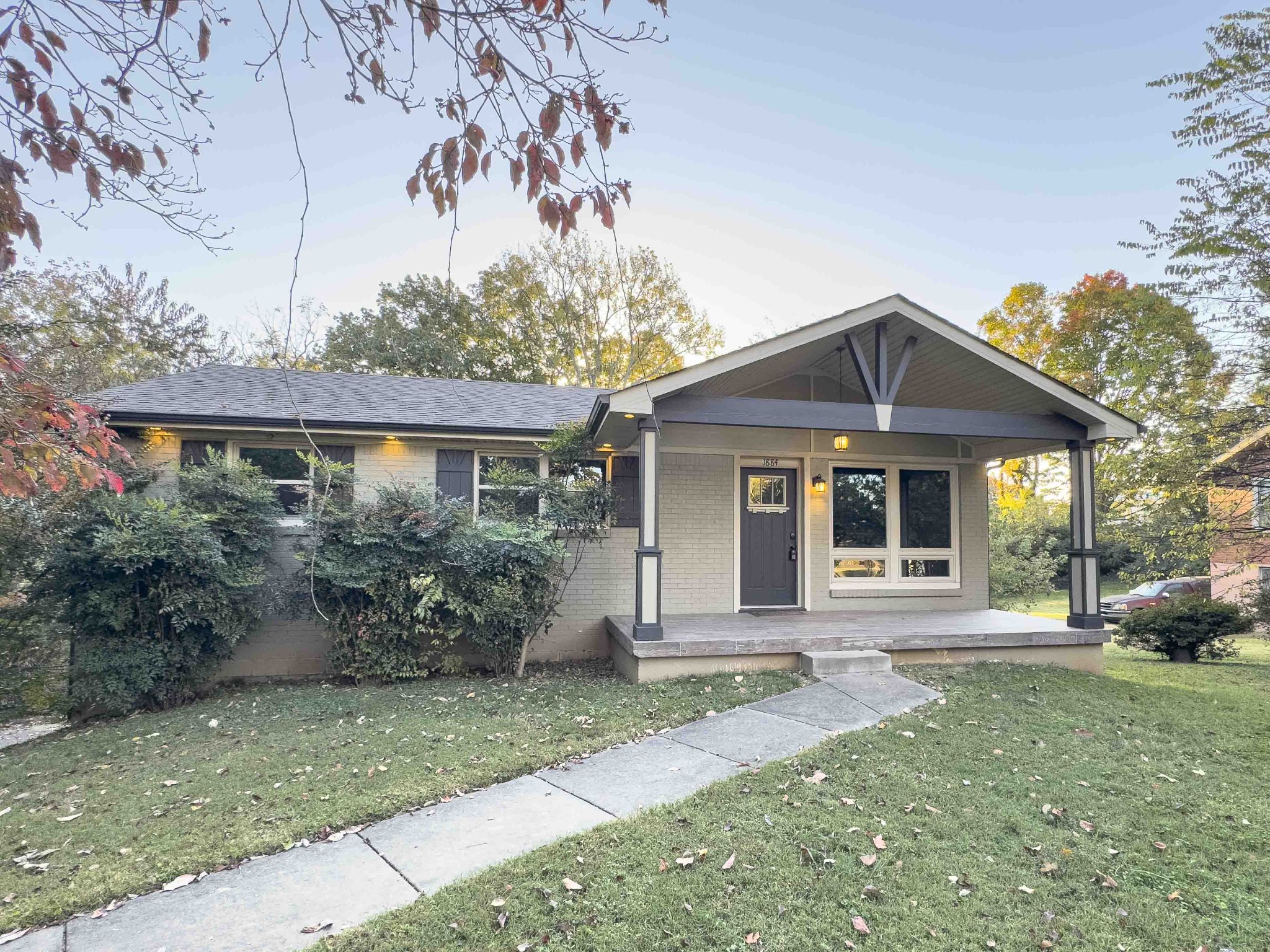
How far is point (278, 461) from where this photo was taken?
8.41m

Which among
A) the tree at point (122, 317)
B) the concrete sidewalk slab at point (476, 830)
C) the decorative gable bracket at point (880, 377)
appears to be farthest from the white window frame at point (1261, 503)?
the tree at point (122, 317)

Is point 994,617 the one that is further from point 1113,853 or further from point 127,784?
point 127,784

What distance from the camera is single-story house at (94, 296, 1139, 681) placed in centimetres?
699

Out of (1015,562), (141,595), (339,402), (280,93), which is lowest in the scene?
(1015,562)

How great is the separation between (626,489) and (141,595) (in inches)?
222

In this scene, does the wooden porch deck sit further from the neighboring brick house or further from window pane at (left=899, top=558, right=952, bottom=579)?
the neighboring brick house

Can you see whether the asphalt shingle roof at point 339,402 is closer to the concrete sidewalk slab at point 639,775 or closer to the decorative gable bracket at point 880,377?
the decorative gable bracket at point 880,377

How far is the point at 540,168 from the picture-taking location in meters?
2.31

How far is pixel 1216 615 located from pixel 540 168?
12391 mm

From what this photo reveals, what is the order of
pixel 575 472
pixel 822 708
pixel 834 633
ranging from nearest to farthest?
pixel 822 708 < pixel 834 633 < pixel 575 472

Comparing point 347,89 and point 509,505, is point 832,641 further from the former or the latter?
point 347,89

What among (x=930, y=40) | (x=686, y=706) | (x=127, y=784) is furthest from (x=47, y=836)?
(x=930, y=40)

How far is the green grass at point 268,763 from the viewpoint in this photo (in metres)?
3.31

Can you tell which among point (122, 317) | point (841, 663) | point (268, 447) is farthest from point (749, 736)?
point (122, 317)
